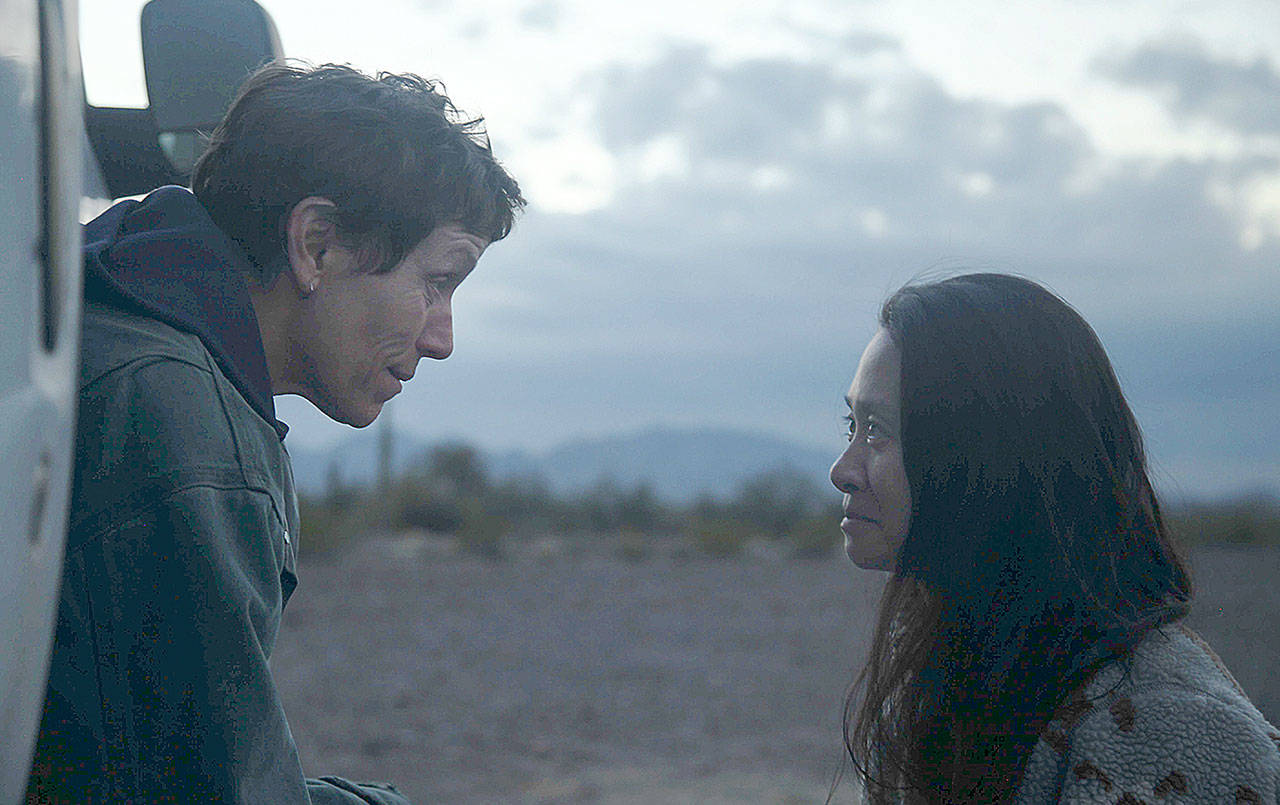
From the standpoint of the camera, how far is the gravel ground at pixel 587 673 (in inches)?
285

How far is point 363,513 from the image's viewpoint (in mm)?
20297

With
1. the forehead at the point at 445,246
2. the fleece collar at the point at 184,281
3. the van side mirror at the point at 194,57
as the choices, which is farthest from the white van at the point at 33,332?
the van side mirror at the point at 194,57

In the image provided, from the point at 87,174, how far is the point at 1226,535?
75.5 ft

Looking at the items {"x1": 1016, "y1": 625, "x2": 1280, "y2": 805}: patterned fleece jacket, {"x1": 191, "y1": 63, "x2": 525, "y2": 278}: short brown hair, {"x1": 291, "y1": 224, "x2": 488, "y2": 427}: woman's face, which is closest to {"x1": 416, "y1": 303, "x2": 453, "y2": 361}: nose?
{"x1": 291, "y1": 224, "x2": 488, "y2": 427}: woman's face

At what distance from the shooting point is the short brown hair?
1.89 meters

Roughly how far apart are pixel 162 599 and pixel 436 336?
2.42 ft

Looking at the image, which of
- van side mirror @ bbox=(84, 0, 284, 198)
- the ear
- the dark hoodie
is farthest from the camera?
van side mirror @ bbox=(84, 0, 284, 198)

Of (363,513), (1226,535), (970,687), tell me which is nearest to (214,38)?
(970,687)

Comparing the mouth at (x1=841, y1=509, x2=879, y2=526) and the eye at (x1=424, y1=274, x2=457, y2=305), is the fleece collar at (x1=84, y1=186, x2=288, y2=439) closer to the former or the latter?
the eye at (x1=424, y1=274, x2=457, y2=305)

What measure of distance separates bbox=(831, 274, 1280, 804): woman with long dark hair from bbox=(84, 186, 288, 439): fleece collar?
3.49 ft

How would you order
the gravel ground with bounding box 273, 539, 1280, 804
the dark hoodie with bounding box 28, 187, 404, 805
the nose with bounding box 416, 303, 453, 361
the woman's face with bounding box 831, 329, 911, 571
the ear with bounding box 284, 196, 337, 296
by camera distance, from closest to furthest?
the dark hoodie with bounding box 28, 187, 404, 805 → the ear with bounding box 284, 196, 337, 296 → the nose with bounding box 416, 303, 453, 361 → the woman's face with bounding box 831, 329, 911, 571 → the gravel ground with bounding box 273, 539, 1280, 804

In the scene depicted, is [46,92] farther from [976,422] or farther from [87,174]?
[976,422]

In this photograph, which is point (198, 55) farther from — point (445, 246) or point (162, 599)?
point (162, 599)

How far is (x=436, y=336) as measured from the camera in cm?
200
